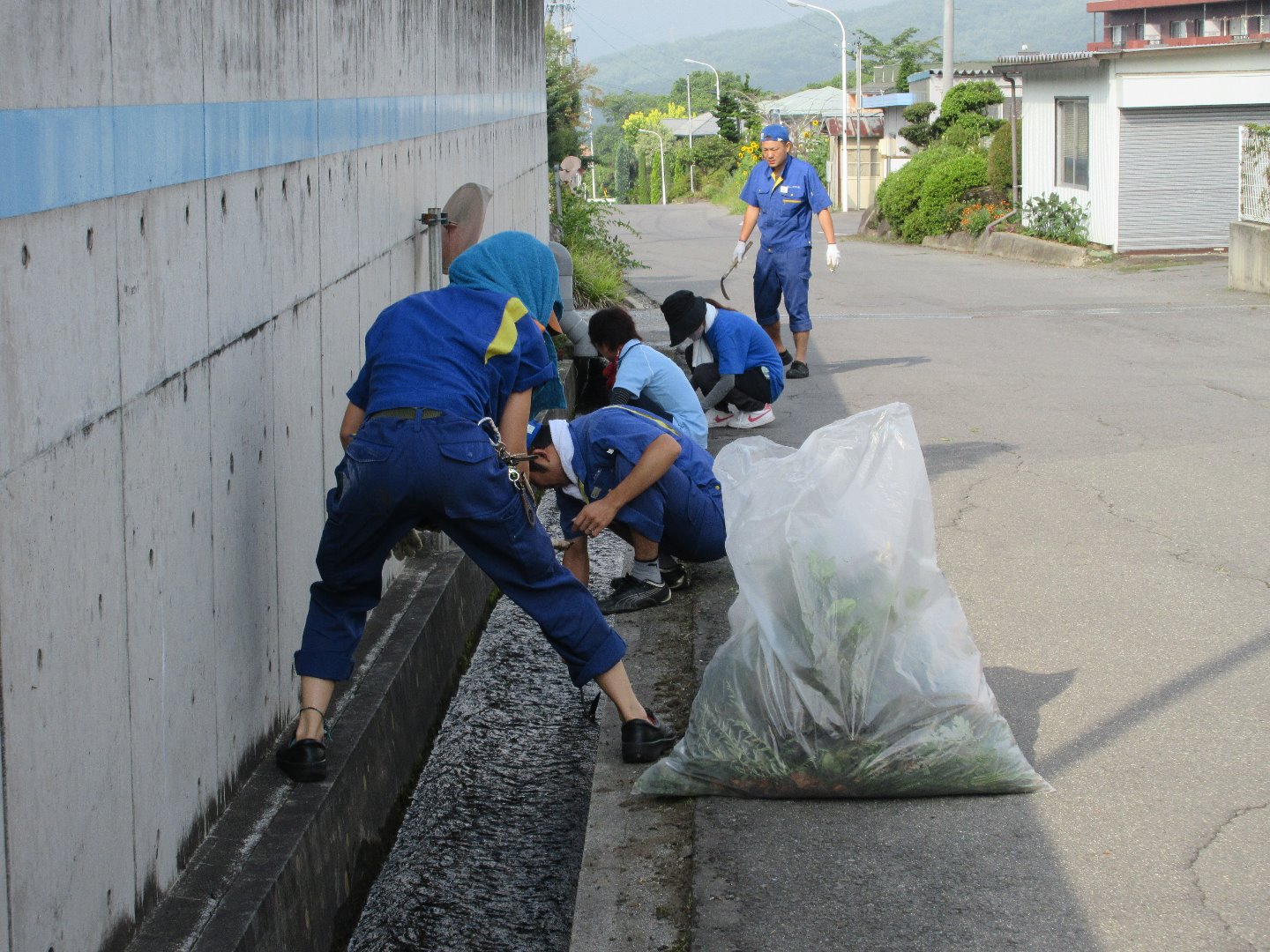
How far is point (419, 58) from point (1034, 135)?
20602mm

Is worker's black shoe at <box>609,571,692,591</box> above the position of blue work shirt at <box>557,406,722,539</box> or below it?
below

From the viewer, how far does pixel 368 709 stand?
4227 millimetres

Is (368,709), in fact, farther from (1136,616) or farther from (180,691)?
(1136,616)

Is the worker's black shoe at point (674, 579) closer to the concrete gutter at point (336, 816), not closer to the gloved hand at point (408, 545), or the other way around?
the concrete gutter at point (336, 816)

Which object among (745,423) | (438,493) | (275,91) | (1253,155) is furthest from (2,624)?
(1253,155)

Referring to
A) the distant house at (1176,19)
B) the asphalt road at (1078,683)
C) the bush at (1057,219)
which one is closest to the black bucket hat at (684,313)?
the asphalt road at (1078,683)

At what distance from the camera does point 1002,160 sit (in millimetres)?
27078

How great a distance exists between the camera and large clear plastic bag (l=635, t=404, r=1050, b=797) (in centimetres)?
370

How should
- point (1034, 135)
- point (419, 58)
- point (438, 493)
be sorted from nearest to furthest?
point (438, 493) < point (419, 58) < point (1034, 135)

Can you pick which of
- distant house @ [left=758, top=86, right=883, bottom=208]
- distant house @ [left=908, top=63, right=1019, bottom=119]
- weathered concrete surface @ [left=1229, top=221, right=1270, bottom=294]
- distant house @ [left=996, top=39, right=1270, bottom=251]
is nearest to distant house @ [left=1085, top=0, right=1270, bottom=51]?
distant house @ [left=908, top=63, right=1019, bottom=119]

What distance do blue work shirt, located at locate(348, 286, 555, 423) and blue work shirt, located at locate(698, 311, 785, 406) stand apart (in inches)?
180

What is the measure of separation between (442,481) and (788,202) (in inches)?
301

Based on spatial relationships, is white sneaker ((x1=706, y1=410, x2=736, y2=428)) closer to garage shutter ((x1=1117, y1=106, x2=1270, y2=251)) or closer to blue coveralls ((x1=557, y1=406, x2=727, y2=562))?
blue coveralls ((x1=557, y1=406, x2=727, y2=562))

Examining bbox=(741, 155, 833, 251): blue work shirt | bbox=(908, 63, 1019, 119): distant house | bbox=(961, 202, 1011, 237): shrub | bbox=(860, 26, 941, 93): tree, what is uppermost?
bbox=(860, 26, 941, 93): tree
